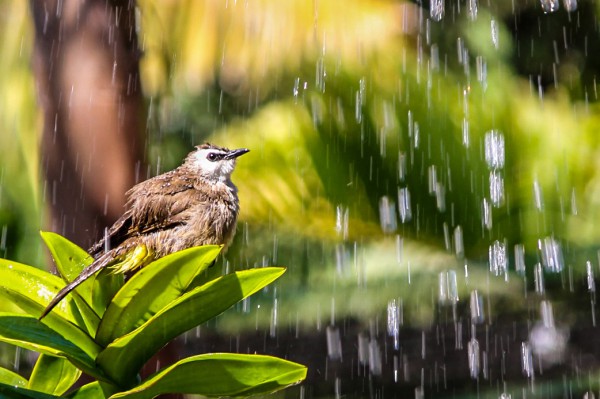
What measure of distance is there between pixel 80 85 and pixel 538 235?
209 cm

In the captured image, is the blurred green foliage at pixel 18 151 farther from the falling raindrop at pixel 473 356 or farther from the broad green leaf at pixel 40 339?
the broad green leaf at pixel 40 339

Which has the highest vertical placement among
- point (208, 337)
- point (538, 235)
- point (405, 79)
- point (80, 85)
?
point (405, 79)

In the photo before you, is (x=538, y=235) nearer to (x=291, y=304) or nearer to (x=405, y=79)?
(x=405, y=79)

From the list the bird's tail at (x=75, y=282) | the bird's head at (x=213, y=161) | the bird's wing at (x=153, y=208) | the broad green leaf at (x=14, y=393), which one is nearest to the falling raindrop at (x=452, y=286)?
the bird's head at (x=213, y=161)

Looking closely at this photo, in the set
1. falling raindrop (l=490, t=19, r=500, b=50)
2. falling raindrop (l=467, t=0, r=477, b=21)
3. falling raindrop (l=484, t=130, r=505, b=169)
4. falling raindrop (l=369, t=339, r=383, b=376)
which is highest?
falling raindrop (l=467, t=0, r=477, b=21)

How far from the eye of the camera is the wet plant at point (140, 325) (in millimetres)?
1049

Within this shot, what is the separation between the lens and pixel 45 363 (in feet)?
3.92

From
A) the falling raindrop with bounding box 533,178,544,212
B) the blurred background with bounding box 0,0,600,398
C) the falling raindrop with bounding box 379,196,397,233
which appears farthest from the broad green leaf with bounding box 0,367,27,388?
the falling raindrop with bounding box 533,178,544,212

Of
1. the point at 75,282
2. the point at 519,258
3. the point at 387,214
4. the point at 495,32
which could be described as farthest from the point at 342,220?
the point at 75,282

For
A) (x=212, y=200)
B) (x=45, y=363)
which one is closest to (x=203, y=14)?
(x=212, y=200)

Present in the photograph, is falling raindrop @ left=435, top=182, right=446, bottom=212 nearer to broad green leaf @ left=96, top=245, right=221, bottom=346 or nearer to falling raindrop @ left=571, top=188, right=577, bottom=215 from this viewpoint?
falling raindrop @ left=571, top=188, right=577, bottom=215

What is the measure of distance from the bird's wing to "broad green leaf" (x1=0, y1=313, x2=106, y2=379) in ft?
3.01

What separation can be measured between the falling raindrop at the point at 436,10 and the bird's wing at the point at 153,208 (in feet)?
7.67

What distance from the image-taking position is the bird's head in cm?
260
